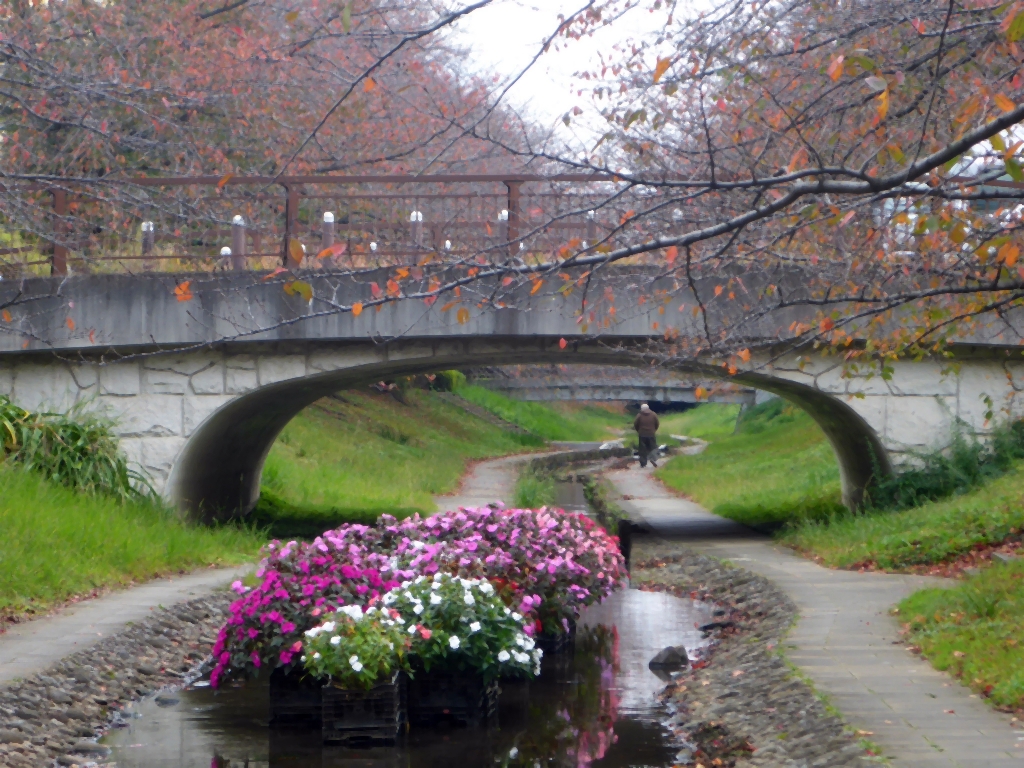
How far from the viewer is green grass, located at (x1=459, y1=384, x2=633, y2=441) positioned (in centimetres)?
4691

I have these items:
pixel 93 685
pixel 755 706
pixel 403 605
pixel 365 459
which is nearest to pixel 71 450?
pixel 93 685

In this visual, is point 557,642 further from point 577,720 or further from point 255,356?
point 255,356

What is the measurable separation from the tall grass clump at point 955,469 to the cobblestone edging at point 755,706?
11.8 ft

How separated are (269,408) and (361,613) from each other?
32.9 feet

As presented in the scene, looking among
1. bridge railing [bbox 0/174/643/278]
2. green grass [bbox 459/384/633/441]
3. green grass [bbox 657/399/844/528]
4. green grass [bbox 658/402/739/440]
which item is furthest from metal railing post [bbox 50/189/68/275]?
green grass [bbox 658/402/739/440]

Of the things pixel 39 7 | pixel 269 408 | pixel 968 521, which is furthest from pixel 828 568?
pixel 39 7

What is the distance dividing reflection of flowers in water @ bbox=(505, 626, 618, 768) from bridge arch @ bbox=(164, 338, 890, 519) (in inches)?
179

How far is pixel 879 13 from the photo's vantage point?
944 centimetres

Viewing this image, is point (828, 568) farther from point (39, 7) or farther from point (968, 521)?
point (39, 7)

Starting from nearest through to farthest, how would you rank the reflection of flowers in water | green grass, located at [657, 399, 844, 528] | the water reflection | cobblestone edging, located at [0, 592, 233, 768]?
cobblestone edging, located at [0, 592, 233, 768] → the water reflection → the reflection of flowers in water → green grass, located at [657, 399, 844, 528]

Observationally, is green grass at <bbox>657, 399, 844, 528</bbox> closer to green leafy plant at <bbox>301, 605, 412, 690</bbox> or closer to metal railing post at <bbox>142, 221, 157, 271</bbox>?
metal railing post at <bbox>142, 221, 157, 271</bbox>

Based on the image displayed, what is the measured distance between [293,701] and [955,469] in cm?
937

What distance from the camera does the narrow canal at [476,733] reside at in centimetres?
693

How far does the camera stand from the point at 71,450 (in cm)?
1332
